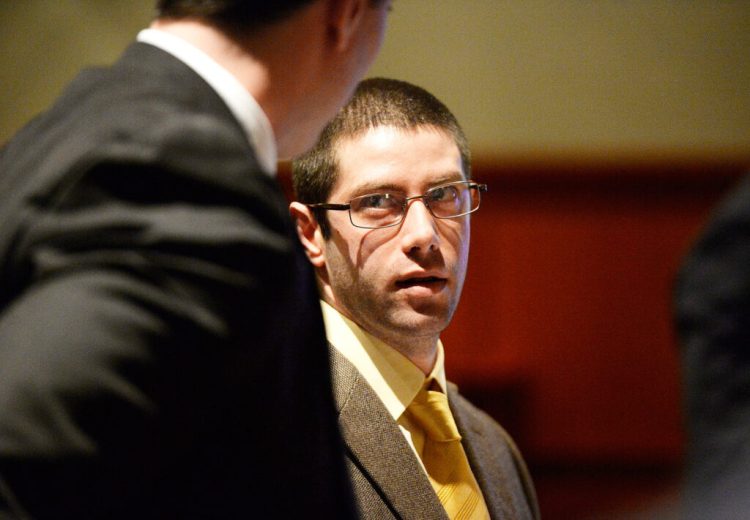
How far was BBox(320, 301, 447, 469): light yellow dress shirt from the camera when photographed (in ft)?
4.15

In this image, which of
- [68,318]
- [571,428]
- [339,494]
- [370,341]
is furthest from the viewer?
[571,428]

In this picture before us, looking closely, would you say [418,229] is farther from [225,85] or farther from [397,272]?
[225,85]

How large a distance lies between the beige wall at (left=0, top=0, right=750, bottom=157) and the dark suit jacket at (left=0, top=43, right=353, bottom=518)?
357 cm

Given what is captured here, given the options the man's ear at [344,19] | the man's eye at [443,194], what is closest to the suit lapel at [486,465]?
the man's eye at [443,194]

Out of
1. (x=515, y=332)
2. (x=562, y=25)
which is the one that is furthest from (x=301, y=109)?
(x=562, y=25)

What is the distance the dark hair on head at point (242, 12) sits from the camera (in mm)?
688

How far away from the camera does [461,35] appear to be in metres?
4.12

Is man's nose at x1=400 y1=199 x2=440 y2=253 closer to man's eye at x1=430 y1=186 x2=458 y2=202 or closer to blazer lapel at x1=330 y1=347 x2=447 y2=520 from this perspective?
man's eye at x1=430 y1=186 x2=458 y2=202

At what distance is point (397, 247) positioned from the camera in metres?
1.26

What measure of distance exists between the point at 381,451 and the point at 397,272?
274 mm

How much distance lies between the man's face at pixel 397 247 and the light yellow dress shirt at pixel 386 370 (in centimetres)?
2

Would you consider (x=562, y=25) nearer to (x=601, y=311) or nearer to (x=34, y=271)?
(x=601, y=311)

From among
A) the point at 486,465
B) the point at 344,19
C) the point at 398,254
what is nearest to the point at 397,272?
the point at 398,254

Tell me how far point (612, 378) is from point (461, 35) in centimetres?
192
